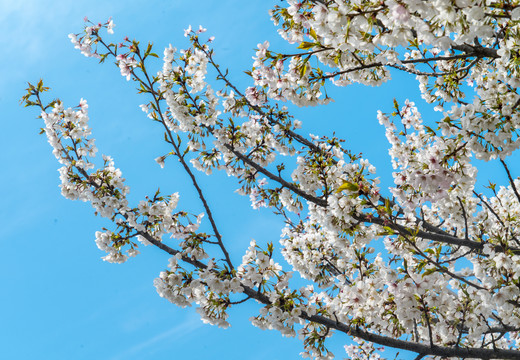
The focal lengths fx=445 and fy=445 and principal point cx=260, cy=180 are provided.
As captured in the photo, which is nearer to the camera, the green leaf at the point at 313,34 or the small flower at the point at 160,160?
the green leaf at the point at 313,34

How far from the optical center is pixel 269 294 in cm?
551

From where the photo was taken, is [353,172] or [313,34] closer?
[313,34]

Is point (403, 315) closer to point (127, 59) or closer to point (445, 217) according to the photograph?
point (445, 217)

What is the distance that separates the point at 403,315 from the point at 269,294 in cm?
167

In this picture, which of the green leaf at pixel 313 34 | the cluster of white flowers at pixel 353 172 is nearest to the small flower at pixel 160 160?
the cluster of white flowers at pixel 353 172

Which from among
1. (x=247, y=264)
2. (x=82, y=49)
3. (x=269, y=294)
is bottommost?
(x=269, y=294)

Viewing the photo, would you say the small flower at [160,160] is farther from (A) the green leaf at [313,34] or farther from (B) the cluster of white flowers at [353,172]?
(A) the green leaf at [313,34]

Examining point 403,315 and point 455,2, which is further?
point 403,315

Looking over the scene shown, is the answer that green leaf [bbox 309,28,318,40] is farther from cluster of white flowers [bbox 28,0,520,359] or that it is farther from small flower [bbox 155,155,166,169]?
small flower [bbox 155,155,166,169]

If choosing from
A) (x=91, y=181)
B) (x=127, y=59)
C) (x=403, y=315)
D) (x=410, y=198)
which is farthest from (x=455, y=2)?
(x=91, y=181)

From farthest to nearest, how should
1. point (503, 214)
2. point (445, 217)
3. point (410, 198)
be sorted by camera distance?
point (503, 214) → point (445, 217) → point (410, 198)

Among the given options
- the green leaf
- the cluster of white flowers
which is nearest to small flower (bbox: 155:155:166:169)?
the cluster of white flowers

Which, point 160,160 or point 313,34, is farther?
point 160,160

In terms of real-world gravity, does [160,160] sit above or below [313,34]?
above
